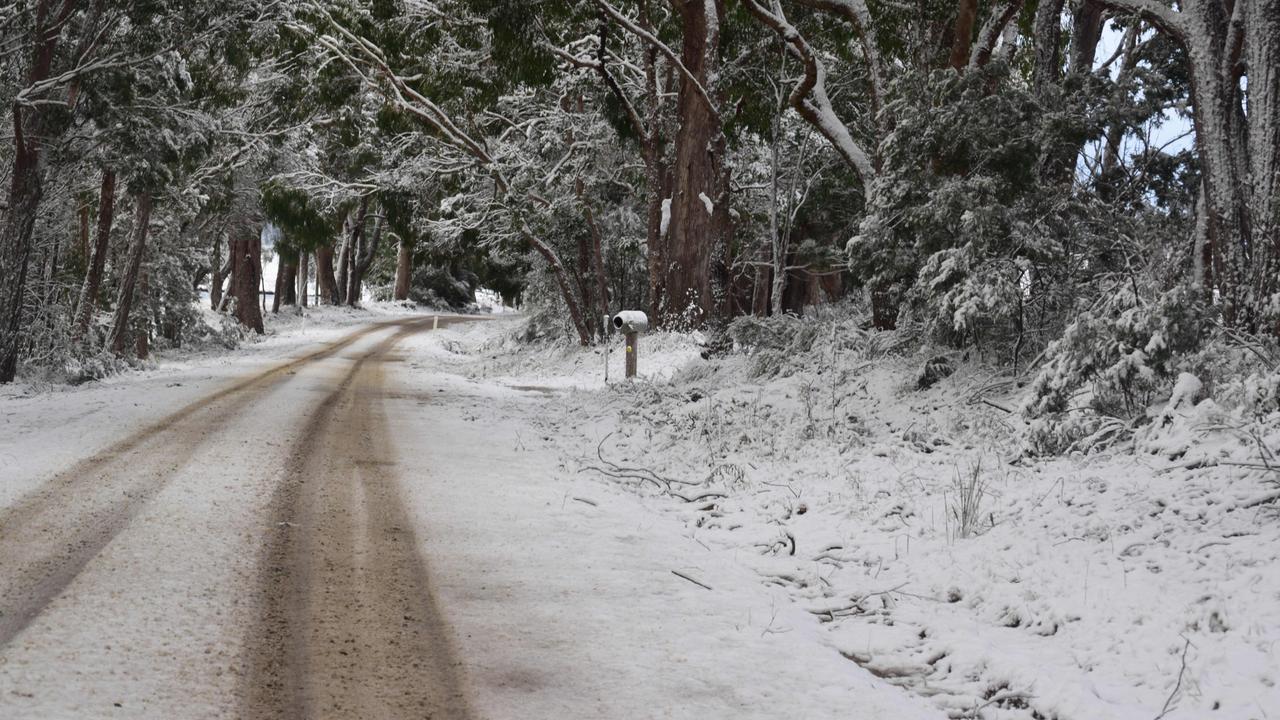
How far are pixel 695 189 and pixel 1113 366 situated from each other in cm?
1186

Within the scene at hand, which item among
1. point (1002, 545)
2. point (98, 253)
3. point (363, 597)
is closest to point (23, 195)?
point (98, 253)

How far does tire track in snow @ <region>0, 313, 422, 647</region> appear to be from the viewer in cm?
431

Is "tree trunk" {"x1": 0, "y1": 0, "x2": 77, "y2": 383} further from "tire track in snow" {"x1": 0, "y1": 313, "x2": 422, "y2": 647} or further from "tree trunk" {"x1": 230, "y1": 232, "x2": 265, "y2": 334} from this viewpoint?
"tree trunk" {"x1": 230, "y1": 232, "x2": 265, "y2": 334}

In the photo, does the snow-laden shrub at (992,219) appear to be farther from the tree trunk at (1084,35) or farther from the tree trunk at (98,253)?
the tree trunk at (98,253)

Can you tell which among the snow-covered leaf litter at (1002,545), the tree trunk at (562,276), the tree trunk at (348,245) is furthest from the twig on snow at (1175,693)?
the tree trunk at (348,245)

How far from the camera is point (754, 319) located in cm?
1341

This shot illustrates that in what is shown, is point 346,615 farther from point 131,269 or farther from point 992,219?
point 131,269

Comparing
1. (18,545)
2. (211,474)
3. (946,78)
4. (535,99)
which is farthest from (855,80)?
(18,545)

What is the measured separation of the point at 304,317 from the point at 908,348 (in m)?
35.8

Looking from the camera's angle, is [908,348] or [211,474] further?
[908,348]

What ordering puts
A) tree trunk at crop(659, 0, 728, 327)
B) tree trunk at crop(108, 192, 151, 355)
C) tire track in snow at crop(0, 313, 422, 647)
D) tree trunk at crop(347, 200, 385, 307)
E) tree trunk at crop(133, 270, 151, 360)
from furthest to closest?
tree trunk at crop(347, 200, 385, 307) < tree trunk at crop(133, 270, 151, 360) < tree trunk at crop(108, 192, 151, 355) < tree trunk at crop(659, 0, 728, 327) < tire track in snow at crop(0, 313, 422, 647)

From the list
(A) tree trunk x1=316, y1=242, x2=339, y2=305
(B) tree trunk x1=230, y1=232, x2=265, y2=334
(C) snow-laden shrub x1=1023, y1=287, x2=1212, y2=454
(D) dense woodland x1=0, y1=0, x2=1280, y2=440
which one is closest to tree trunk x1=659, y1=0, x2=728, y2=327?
(D) dense woodland x1=0, y1=0, x2=1280, y2=440

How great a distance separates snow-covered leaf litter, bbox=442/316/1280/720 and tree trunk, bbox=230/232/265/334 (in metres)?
27.4

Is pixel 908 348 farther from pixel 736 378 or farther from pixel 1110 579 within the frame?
pixel 1110 579
